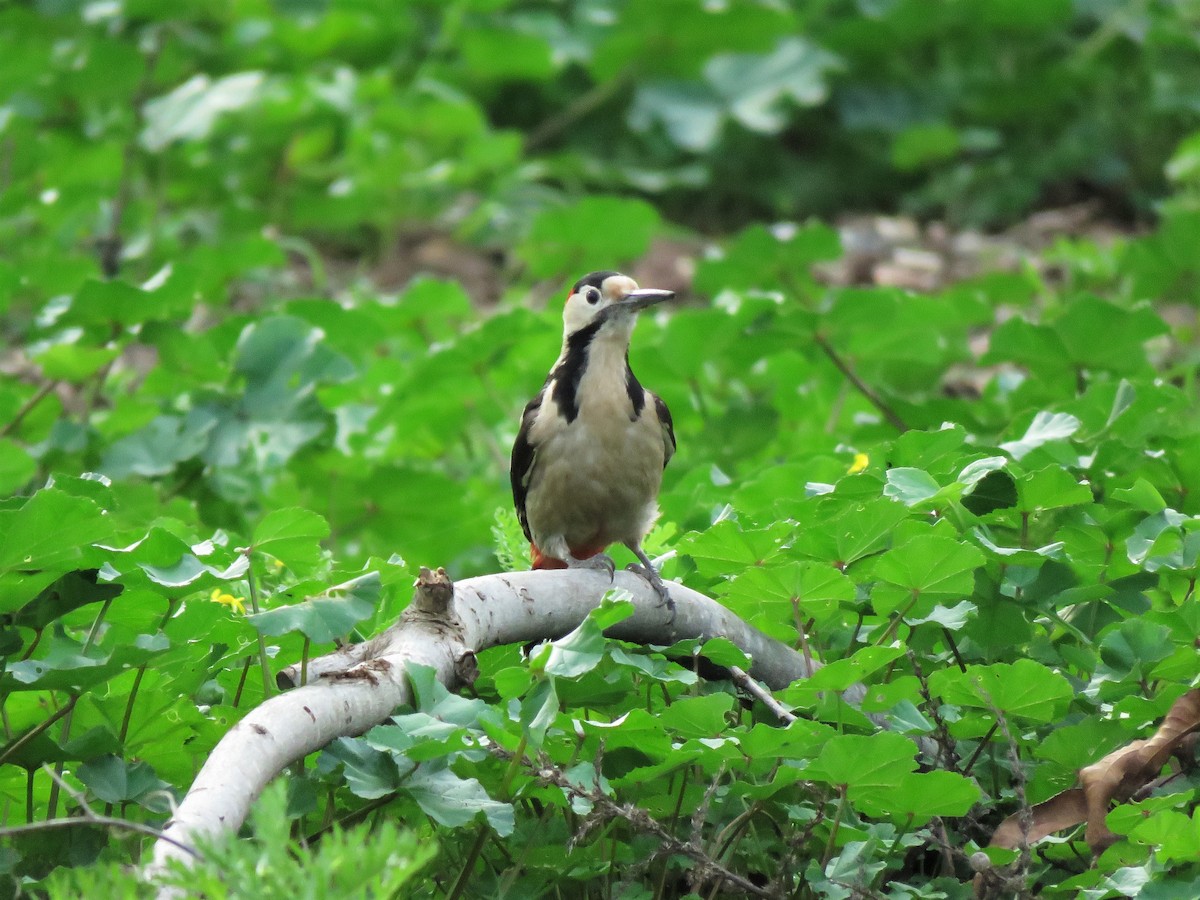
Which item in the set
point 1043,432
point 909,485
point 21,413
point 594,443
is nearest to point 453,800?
point 909,485

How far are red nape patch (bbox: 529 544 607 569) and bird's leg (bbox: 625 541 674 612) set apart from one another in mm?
233

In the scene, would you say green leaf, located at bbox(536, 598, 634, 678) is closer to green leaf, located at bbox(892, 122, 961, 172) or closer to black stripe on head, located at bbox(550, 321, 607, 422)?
black stripe on head, located at bbox(550, 321, 607, 422)

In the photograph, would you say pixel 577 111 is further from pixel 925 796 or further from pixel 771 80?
pixel 925 796

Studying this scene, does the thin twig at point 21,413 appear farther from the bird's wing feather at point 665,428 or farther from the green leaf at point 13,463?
the bird's wing feather at point 665,428

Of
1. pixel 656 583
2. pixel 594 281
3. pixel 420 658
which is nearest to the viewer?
pixel 420 658

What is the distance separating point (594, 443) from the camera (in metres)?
3.50

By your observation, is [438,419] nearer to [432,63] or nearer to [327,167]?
[327,167]

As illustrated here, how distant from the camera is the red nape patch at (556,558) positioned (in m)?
3.70

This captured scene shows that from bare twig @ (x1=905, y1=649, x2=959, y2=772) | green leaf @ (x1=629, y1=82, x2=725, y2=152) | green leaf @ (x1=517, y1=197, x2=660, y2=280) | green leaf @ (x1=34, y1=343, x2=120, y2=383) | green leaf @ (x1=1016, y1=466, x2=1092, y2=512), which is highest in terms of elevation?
green leaf @ (x1=1016, y1=466, x2=1092, y2=512)

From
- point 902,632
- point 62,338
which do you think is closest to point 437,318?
point 62,338

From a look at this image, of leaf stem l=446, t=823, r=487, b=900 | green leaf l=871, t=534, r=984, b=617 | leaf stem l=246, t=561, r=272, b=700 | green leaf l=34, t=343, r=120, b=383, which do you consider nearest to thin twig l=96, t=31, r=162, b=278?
green leaf l=34, t=343, r=120, b=383

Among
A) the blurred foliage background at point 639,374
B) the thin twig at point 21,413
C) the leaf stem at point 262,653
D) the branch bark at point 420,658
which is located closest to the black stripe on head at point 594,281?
the blurred foliage background at point 639,374

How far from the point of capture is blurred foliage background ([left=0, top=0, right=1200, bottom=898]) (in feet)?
7.93

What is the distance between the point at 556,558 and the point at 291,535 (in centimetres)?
115
